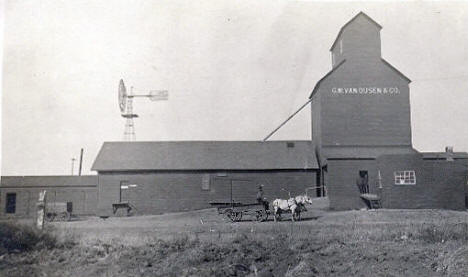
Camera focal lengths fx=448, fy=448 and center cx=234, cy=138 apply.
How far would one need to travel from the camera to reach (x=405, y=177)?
2742 cm

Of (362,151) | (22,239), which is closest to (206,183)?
(362,151)

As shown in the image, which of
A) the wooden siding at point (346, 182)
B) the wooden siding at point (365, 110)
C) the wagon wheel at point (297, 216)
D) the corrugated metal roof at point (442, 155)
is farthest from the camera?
the corrugated metal roof at point (442, 155)

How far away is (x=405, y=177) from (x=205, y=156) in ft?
52.7

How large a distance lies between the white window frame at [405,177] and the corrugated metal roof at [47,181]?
2949 cm

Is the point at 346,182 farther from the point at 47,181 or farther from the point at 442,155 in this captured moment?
the point at 47,181

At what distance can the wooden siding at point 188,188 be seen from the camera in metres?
35.3

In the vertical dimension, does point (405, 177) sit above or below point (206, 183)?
above

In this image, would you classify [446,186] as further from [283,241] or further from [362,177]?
[283,241]

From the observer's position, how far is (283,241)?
45.8 ft

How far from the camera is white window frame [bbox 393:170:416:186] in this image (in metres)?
27.2

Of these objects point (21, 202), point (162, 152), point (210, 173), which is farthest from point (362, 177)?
point (21, 202)

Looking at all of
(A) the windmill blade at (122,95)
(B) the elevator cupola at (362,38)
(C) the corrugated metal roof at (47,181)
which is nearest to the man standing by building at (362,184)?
(B) the elevator cupola at (362,38)

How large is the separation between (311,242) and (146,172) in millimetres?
23817

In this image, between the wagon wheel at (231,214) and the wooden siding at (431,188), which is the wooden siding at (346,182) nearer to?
the wooden siding at (431,188)
